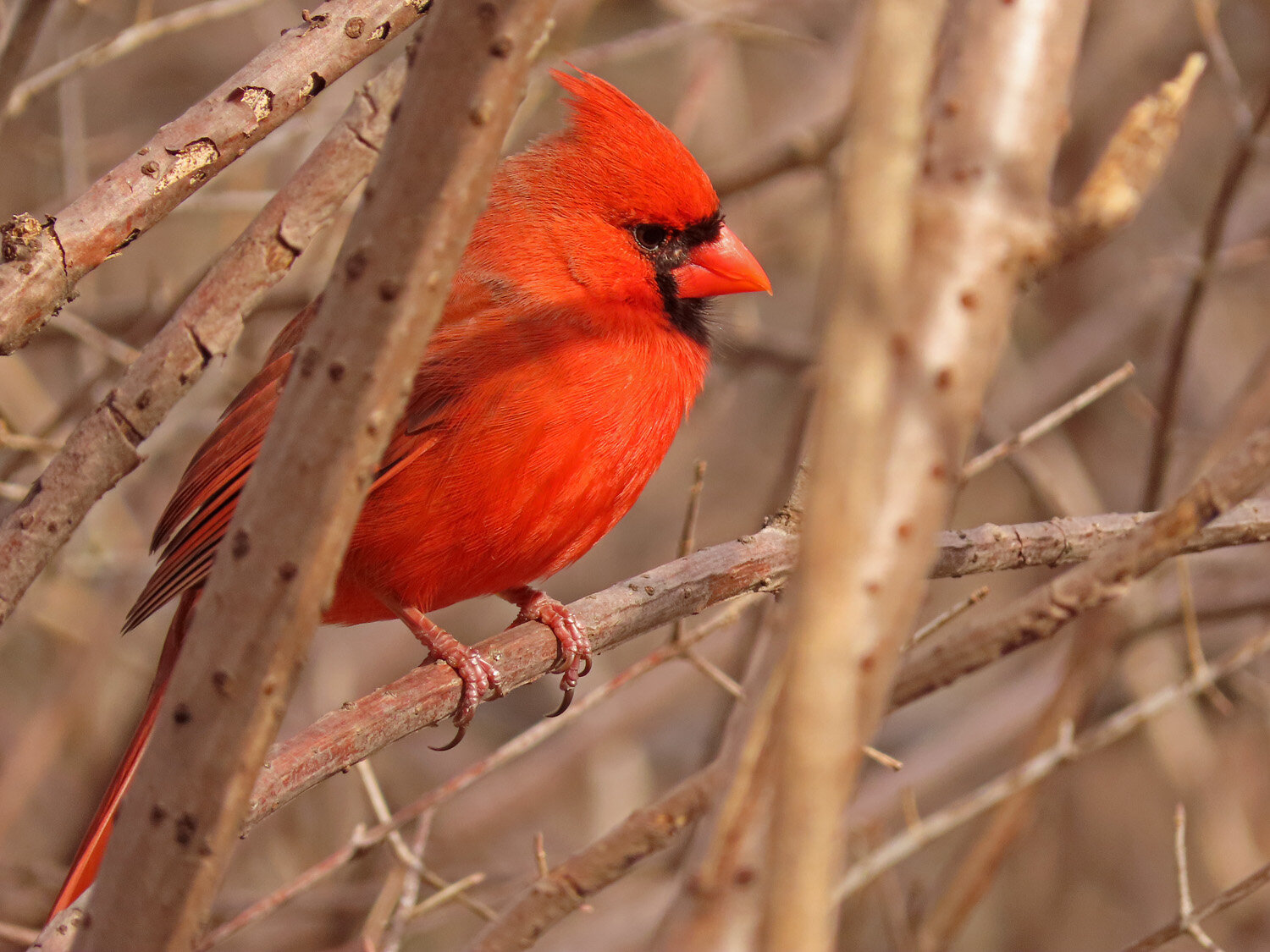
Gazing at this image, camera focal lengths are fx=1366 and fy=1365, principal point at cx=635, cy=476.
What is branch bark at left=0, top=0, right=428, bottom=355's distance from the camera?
2111 mm

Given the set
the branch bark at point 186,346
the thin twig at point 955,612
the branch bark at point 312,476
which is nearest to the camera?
the branch bark at point 312,476

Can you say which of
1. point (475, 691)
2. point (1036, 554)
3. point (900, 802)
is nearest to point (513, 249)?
point (475, 691)

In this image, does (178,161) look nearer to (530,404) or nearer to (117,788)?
(530,404)

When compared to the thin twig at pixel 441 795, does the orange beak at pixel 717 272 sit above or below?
above

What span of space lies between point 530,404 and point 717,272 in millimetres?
793

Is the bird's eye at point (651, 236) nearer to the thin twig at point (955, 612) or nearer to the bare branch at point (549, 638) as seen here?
the bare branch at point (549, 638)

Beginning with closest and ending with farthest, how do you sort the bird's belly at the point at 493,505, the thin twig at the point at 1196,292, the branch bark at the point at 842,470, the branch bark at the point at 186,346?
the branch bark at the point at 842,470 < the branch bark at the point at 186,346 < the bird's belly at the point at 493,505 < the thin twig at the point at 1196,292

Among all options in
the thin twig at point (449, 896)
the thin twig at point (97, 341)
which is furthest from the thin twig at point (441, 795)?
the thin twig at point (97, 341)

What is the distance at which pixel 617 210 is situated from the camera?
3281mm

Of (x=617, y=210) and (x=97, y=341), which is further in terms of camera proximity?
(x=97, y=341)

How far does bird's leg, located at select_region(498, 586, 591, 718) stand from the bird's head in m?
0.73

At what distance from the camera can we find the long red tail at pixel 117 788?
107 inches

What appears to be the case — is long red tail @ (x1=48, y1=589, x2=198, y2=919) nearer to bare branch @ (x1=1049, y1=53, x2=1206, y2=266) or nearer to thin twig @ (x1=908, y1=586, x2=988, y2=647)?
thin twig @ (x1=908, y1=586, x2=988, y2=647)

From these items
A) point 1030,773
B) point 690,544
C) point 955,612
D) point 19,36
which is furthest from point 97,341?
point 1030,773
